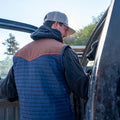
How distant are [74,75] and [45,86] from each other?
261mm

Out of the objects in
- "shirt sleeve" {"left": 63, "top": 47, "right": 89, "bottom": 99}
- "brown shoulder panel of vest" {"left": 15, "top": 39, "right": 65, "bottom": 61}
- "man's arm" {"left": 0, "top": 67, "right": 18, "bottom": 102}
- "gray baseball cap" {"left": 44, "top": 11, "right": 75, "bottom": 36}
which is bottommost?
"man's arm" {"left": 0, "top": 67, "right": 18, "bottom": 102}

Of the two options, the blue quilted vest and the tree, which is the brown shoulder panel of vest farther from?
the tree

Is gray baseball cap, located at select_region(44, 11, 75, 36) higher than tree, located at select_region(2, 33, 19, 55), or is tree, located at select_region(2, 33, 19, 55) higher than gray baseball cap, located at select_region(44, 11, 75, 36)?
gray baseball cap, located at select_region(44, 11, 75, 36)

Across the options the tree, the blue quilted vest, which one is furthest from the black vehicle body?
the tree

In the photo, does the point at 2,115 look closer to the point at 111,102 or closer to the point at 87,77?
the point at 87,77

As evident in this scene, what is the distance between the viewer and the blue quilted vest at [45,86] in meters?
1.57

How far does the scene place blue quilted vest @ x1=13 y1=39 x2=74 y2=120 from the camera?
1.57 metres

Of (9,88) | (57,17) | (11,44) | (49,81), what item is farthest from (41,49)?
(11,44)

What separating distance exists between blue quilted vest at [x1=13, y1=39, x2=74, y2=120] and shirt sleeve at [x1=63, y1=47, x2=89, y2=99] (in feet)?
0.20

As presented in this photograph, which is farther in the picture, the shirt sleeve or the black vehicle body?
the shirt sleeve

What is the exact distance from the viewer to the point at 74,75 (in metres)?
1.49

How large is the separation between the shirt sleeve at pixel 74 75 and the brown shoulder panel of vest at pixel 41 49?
9 centimetres

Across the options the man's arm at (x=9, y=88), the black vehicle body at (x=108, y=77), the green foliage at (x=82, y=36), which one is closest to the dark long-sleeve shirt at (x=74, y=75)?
the black vehicle body at (x=108, y=77)

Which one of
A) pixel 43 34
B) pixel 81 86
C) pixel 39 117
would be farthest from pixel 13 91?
pixel 81 86
